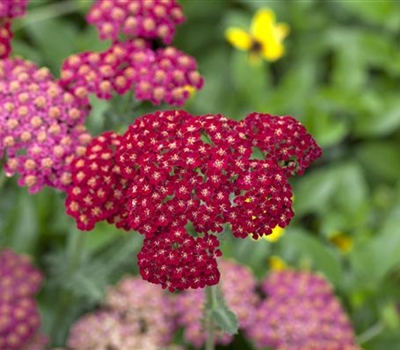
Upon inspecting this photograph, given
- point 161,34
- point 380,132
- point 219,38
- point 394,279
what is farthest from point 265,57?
point 161,34

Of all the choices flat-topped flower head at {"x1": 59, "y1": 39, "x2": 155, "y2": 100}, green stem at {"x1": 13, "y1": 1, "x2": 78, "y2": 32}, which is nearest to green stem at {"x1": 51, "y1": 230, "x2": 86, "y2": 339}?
flat-topped flower head at {"x1": 59, "y1": 39, "x2": 155, "y2": 100}

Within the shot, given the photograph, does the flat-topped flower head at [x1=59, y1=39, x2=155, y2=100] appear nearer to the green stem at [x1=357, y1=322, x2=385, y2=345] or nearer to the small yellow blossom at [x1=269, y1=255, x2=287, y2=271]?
the small yellow blossom at [x1=269, y1=255, x2=287, y2=271]

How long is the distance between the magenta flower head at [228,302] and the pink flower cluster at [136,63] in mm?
889

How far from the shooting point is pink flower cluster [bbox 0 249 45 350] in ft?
10.4

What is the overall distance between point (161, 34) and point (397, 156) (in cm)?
212

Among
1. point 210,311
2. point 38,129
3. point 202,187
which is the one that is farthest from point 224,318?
point 38,129

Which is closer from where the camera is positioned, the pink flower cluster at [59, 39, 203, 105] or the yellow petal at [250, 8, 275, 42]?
the pink flower cluster at [59, 39, 203, 105]

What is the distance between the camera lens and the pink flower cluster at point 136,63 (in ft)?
8.79

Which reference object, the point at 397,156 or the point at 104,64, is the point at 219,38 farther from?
the point at 104,64

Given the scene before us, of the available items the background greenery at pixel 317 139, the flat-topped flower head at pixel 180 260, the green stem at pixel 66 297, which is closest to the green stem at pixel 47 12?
the background greenery at pixel 317 139

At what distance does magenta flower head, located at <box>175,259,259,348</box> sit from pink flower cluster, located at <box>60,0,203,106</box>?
2.92 feet

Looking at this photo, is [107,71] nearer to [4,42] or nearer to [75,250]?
[4,42]

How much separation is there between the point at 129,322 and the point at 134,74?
3.44ft

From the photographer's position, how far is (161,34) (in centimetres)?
287
